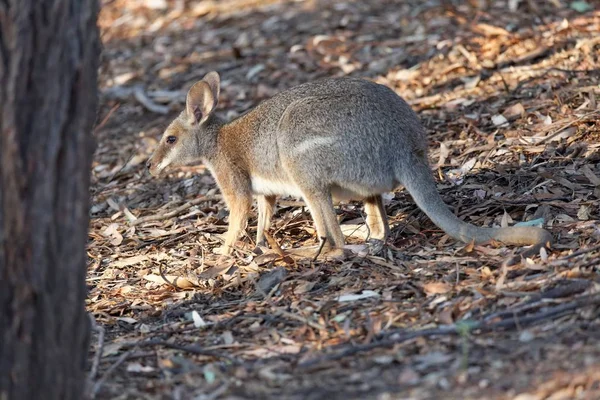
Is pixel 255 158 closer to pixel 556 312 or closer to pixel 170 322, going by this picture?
pixel 170 322

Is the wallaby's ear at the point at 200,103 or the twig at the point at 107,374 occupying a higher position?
the wallaby's ear at the point at 200,103

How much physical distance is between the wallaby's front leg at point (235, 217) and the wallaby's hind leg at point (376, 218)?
2.83 feet

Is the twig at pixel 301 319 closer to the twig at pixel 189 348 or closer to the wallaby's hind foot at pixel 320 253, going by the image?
the twig at pixel 189 348

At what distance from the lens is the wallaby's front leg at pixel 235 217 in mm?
6152

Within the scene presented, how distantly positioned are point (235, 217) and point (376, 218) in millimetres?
1000

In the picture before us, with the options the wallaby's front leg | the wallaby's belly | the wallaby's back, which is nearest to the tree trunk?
the wallaby's back

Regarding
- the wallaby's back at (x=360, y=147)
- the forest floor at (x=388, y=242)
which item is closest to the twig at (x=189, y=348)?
the forest floor at (x=388, y=242)

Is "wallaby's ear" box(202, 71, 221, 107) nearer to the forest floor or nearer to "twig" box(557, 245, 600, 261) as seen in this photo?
the forest floor

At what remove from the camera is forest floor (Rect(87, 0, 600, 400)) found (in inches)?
156

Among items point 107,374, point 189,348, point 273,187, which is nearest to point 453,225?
point 273,187

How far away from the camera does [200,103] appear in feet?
22.0

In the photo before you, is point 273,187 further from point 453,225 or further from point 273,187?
point 453,225

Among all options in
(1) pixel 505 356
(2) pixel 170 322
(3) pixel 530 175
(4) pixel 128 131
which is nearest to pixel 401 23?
(4) pixel 128 131

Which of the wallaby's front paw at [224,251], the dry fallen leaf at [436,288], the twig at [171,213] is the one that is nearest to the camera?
the dry fallen leaf at [436,288]
